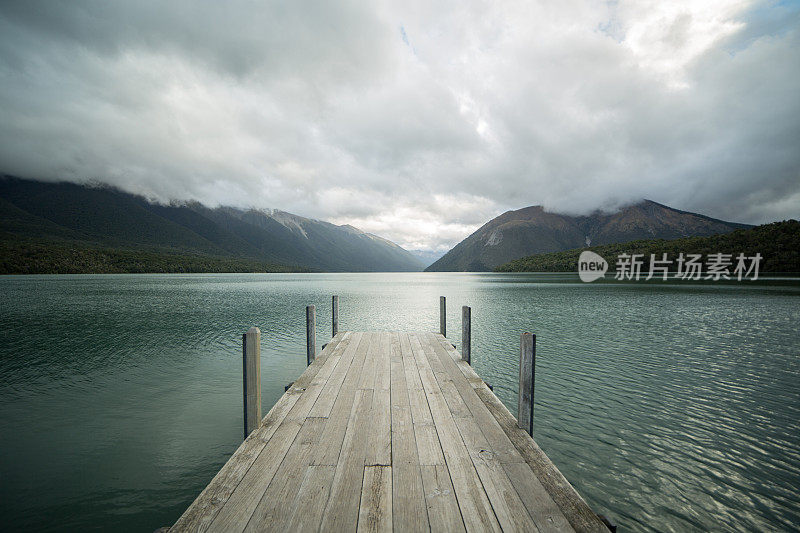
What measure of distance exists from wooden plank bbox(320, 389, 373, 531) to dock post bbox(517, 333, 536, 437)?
2334 millimetres

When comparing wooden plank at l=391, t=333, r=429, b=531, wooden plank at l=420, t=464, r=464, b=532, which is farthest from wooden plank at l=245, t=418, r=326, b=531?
wooden plank at l=420, t=464, r=464, b=532

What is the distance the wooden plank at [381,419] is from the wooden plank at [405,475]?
0.08m

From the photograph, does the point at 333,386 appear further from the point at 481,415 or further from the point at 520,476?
the point at 520,476

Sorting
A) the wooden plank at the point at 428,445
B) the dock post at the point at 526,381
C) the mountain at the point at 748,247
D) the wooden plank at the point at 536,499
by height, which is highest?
the mountain at the point at 748,247

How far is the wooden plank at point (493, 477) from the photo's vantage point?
2.94 meters

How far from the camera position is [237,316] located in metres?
24.5

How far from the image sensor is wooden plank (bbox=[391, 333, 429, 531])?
2.96 m

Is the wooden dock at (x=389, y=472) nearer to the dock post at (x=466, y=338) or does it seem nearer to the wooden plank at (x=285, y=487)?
the wooden plank at (x=285, y=487)

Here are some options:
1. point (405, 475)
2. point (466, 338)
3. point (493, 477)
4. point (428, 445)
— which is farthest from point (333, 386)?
point (466, 338)

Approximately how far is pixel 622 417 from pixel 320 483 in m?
7.37

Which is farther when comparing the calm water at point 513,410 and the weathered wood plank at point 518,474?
the calm water at point 513,410

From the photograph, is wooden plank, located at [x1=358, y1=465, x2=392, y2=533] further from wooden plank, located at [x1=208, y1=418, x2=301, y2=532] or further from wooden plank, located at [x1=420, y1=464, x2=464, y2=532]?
wooden plank, located at [x1=208, y1=418, x2=301, y2=532]

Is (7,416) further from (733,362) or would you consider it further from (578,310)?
(578,310)

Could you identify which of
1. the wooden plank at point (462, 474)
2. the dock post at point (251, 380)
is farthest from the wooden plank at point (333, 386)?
the wooden plank at point (462, 474)
